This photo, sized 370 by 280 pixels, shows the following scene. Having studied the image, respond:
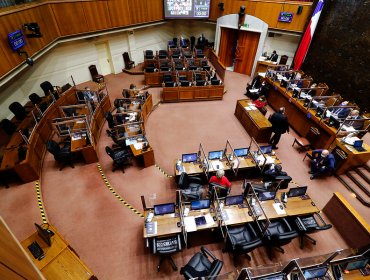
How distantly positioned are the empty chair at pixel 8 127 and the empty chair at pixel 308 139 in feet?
35.6

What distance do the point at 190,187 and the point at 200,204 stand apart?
105cm

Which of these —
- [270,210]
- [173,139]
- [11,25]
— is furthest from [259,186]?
[11,25]

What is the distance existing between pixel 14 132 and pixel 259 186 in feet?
28.7

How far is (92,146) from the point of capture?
7.65 metres

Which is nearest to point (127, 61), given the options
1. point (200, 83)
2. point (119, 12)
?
point (119, 12)

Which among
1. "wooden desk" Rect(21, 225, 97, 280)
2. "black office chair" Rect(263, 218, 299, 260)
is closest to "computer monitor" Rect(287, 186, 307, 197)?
"black office chair" Rect(263, 218, 299, 260)

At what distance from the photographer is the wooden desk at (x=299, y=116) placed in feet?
26.9

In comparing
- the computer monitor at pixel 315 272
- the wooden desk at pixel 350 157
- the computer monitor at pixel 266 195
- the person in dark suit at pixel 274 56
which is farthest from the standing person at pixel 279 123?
the person in dark suit at pixel 274 56

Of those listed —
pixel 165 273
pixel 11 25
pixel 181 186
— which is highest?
pixel 11 25

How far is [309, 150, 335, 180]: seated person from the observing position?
725 centimetres

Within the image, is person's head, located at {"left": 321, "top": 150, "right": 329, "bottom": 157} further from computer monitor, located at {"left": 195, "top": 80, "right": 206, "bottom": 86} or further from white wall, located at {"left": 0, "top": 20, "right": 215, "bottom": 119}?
white wall, located at {"left": 0, "top": 20, "right": 215, "bottom": 119}

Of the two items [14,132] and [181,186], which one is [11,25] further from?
[181,186]

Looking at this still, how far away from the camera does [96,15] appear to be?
11.1m

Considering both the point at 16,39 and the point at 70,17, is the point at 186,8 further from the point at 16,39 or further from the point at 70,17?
the point at 16,39
